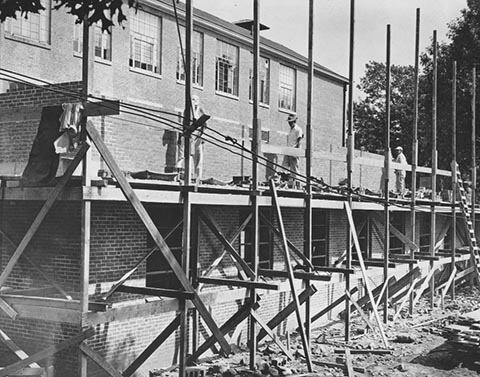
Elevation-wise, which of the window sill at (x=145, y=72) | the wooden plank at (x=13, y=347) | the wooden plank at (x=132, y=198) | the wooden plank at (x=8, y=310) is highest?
the window sill at (x=145, y=72)

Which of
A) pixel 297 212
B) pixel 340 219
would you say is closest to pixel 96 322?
pixel 297 212

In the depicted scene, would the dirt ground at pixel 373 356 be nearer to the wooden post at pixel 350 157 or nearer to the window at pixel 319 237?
the wooden post at pixel 350 157

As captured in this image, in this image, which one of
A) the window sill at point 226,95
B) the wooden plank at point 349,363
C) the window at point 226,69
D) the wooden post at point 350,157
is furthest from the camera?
the window at point 226,69

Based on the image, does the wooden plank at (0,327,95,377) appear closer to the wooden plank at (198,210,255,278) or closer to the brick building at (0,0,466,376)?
the brick building at (0,0,466,376)

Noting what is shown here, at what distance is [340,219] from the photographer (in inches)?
771

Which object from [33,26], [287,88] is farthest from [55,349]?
[287,88]

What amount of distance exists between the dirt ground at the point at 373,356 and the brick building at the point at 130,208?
1.03 meters

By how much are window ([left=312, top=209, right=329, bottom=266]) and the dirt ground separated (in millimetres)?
1800

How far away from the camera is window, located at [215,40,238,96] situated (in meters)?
26.2

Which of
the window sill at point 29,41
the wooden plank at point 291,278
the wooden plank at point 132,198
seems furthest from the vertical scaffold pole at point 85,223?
the window sill at point 29,41

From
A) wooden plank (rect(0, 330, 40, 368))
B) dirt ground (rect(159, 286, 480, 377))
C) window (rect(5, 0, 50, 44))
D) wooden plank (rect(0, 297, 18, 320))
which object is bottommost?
dirt ground (rect(159, 286, 480, 377))

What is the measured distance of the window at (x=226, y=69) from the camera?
86.1 feet

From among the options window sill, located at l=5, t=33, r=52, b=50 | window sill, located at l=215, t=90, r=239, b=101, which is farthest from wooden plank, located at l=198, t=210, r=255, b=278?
window sill, located at l=215, t=90, r=239, b=101

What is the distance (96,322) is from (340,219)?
11.6 metres
